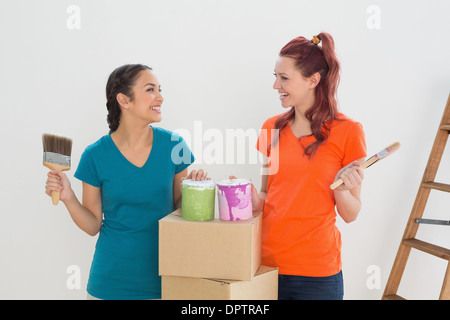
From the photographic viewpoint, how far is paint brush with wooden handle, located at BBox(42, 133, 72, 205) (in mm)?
1360

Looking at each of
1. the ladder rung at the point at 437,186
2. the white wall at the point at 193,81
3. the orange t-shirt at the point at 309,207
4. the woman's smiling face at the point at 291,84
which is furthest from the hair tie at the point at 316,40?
the ladder rung at the point at 437,186

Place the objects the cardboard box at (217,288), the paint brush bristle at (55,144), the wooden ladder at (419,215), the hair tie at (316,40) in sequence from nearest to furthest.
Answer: the cardboard box at (217,288) < the paint brush bristle at (55,144) < the hair tie at (316,40) < the wooden ladder at (419,215)

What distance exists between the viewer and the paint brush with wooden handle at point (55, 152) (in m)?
1.36

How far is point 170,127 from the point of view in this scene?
2035 millimetres

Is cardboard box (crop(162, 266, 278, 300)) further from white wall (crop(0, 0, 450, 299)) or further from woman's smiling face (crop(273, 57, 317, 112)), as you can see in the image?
white wall (crop(0, 0, 450, 299))

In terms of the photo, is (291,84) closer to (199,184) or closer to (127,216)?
(199,184)

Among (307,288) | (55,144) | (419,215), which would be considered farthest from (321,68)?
(419,215)

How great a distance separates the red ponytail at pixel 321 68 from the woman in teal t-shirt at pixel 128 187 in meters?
0.44

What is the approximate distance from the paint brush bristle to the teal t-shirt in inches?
3.6

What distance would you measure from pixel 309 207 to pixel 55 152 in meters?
0.80

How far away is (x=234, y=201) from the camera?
47.3 inches

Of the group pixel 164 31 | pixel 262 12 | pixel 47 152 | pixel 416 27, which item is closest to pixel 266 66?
pixel 262 12

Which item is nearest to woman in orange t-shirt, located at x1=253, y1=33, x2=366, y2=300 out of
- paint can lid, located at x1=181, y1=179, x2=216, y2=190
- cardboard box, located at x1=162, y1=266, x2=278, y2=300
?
cardboard box, located at x1=162, y1=266, x2=278, y2=300

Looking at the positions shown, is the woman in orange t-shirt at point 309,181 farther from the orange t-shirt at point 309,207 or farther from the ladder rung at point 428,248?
the ladder rung at point 428,248
